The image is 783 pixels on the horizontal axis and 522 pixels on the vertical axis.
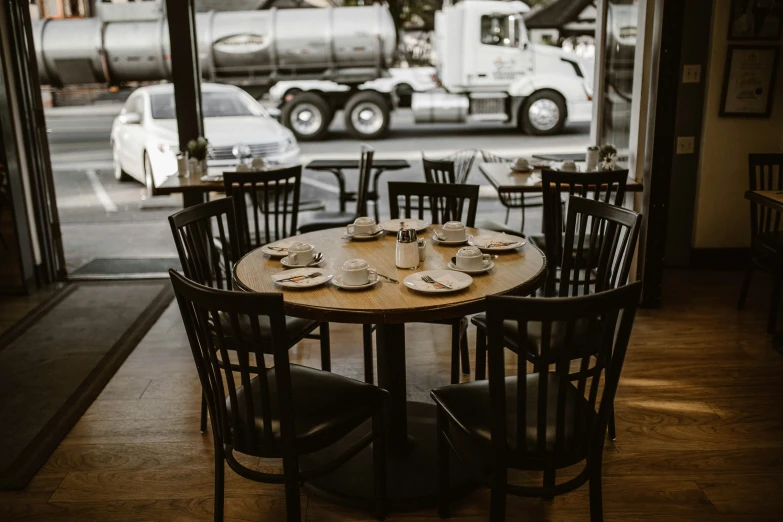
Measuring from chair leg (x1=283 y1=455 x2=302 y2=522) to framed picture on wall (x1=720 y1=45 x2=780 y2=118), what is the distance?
384 centimetres

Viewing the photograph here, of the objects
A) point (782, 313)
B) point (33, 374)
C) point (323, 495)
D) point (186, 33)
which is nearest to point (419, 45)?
point (186, 33)

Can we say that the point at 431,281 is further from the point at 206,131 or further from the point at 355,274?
the point at 206,131

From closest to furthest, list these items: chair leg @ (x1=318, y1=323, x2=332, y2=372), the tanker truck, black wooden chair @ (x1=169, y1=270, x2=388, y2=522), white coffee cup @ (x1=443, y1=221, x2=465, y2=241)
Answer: black wooden chair @ (x1=169, y1=270, x2=388, y2=522)
white coffee cup @ (x1=443, y1=221, x2=465, y2=241)
chair leg @ (x1=318, y1=323, x2=332, y2=372)
the tanker truck

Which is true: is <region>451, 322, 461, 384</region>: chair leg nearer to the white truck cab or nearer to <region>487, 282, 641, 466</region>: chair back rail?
<region>487, 282, 641, 466</region>: chair back rail

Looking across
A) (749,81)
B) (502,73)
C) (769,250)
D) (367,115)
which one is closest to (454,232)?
(769,250)

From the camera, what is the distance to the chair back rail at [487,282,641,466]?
4.77ft

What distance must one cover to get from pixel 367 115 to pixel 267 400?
8.18 meters

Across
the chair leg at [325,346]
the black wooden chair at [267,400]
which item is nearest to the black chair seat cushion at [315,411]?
the black wooden chair at [267,400]

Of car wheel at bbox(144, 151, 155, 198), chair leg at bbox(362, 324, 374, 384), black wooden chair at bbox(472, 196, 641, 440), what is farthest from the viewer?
car wheel at bbox(144, 151, 155, 198)

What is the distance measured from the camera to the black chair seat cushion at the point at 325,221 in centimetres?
398

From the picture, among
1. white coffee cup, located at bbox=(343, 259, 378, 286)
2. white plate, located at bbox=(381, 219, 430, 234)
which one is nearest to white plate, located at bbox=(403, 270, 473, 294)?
white coffee cup, located at bbox=(343, 259, 378, 286)

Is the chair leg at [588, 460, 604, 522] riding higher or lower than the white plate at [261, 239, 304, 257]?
lower

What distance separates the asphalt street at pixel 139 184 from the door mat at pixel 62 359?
89 centimetres

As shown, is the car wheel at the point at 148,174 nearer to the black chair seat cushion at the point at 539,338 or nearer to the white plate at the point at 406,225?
the white plate at the point at 406,225
